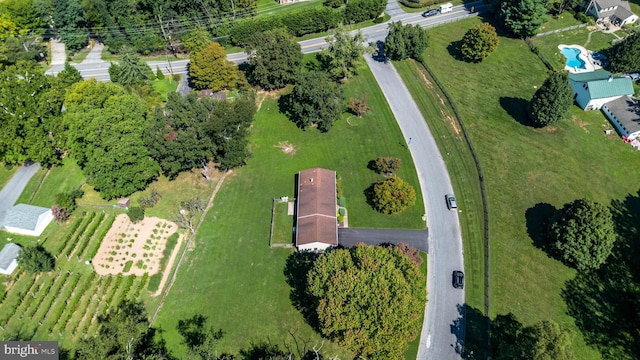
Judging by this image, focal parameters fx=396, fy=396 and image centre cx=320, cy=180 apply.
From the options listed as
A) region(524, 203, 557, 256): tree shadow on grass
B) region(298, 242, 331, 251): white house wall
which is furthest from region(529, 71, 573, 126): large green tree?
region(298, 242, 331, 251): white house wall

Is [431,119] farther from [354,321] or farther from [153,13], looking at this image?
[153,13]

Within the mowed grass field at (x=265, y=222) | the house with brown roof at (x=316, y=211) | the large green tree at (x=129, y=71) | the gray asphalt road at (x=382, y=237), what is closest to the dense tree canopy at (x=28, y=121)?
the large green tree at (x=129, y=71)

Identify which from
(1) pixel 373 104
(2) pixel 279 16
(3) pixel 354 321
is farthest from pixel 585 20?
(3) pixel 354 321

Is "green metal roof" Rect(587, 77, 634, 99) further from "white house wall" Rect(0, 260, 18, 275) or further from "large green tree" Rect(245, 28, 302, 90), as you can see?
"white house wall" Rect(0, 260, 18, 275)

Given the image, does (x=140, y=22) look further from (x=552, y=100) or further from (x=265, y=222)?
(x=552, y=100)

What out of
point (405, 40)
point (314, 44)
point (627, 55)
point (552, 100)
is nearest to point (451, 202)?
point (552, 100)

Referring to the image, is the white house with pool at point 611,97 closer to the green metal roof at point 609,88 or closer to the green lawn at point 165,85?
the green metal roof at point 609,88

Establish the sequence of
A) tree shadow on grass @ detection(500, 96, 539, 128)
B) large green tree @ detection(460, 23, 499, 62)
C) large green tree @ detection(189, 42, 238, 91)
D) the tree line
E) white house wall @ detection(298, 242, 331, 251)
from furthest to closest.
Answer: the tree line, large green tree @ detection(460, 23, 499, 62), large green tree @ detection(189, 42, 238, 91), tree shadow on grass @ detection(500, 96, 539, 128), white house wall @ detection(298, 242, 331, 251)
